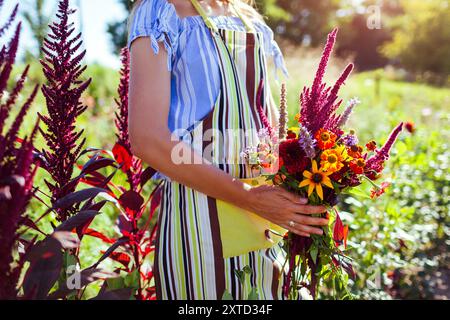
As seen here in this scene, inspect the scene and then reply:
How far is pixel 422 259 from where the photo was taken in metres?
2.89

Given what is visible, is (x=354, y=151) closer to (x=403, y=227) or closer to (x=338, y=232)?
(x=338, y=232)

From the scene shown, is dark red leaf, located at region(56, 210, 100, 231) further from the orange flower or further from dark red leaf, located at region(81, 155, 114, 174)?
the orange flower

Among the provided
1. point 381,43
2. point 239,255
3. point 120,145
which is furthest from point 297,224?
point 381,43

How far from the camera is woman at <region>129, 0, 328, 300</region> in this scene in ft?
3.94

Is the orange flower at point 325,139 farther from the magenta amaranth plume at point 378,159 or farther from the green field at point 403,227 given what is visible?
the green field at point 403,227

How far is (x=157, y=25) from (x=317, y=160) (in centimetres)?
51

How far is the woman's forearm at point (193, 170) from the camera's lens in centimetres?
121

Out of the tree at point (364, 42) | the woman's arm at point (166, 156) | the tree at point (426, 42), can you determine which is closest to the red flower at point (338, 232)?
the woman's arm at point (166, 156)

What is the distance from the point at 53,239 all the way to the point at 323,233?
24.4 inches

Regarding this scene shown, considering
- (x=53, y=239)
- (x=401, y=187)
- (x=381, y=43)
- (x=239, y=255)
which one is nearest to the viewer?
(x=53, y=239)

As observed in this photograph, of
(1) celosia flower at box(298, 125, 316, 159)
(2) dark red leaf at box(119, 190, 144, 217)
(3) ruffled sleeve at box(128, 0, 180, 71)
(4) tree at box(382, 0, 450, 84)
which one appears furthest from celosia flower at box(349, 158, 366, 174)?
(4) tree at box(382, 0, 450, 84)

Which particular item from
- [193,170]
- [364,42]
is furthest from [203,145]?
[364,42]

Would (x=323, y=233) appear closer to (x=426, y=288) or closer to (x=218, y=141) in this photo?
(x=218, y=141)

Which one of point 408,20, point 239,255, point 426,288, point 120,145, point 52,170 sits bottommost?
point 426,288
